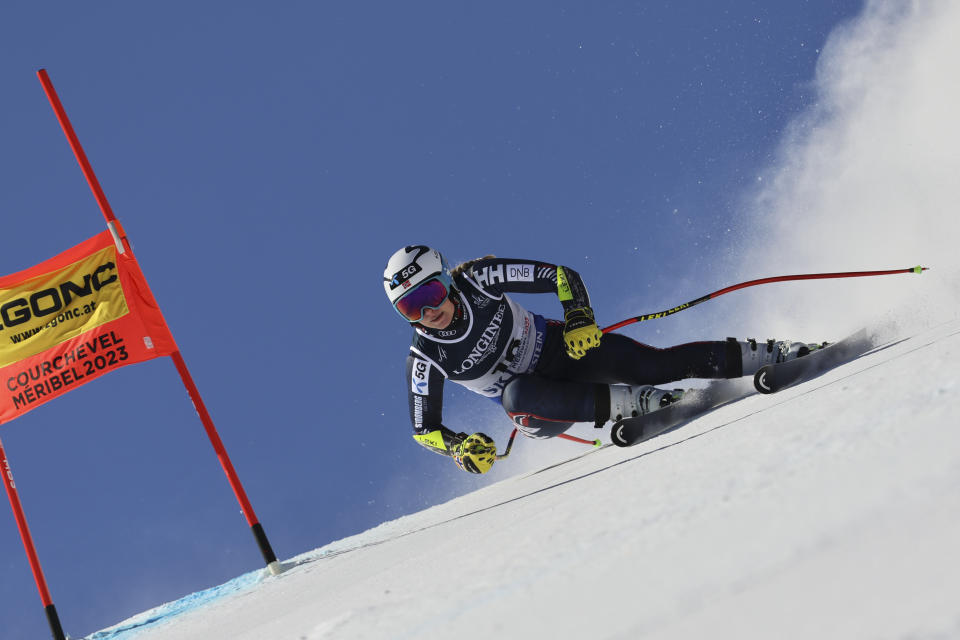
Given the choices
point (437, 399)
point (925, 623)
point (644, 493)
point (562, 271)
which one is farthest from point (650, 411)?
point (925, 623)

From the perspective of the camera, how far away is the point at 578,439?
21.1 ft

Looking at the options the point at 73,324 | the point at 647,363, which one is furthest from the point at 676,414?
the point at 73,324

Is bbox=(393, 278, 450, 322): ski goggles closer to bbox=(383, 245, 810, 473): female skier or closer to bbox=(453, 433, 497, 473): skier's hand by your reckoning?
bbox=(383, 245, 810, 473): female skier

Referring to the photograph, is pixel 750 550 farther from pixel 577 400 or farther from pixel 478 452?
pixel 478 452

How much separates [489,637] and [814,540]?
1.81 ft

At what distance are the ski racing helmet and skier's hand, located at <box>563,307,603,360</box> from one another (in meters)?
0.80

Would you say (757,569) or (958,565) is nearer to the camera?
(958,565)

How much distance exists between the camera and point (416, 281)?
5.04 metres

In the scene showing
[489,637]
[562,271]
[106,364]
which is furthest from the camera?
[106,364]

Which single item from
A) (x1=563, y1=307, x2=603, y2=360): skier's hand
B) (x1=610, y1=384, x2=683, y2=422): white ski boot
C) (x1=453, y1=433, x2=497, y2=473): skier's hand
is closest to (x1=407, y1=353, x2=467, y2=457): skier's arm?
(x1=453, y1=433, x2=497, y2=473): skier's hand

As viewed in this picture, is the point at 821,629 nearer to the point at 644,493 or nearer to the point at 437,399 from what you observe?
the point at 644,493

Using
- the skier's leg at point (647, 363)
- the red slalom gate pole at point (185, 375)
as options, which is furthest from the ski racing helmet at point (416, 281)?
the red slalom gate pole at point (185, 375)

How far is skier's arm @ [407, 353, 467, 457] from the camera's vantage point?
212 inches

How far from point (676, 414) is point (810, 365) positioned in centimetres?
79
